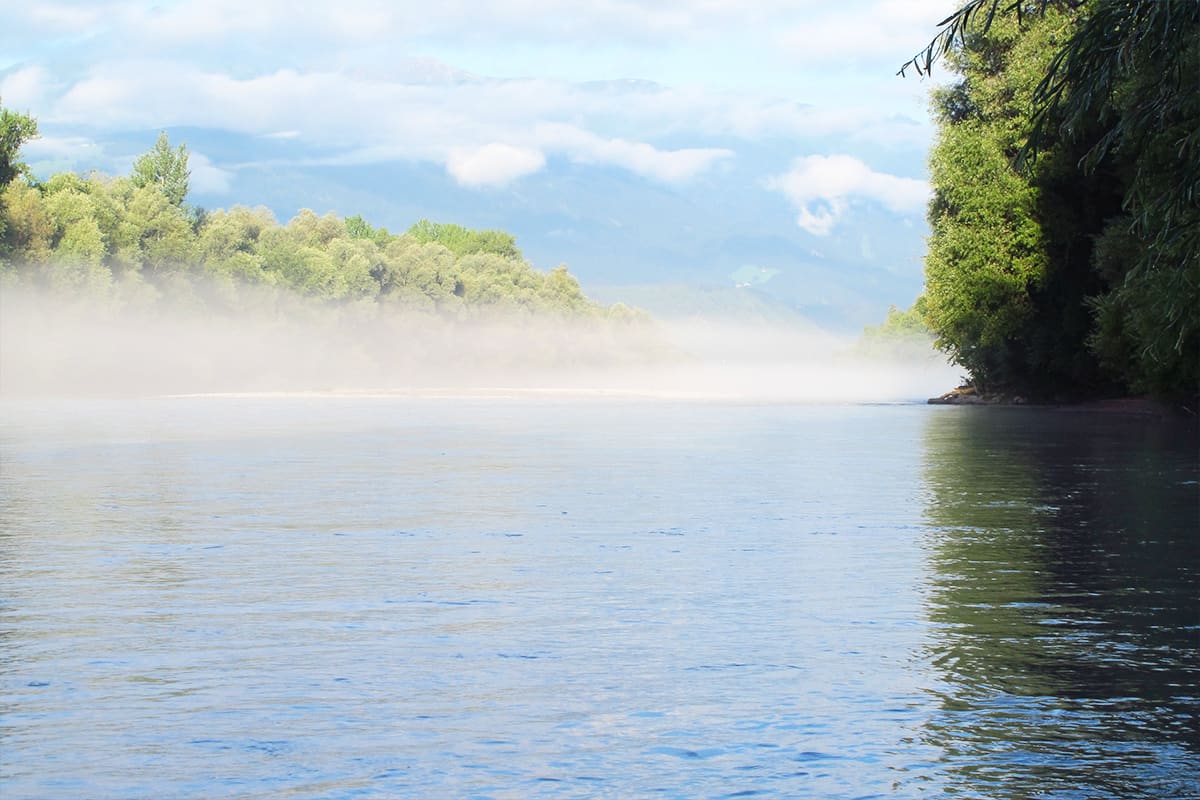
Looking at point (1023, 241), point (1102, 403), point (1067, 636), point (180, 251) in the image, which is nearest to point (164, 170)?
point (180, 251)

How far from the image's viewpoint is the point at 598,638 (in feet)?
32.0

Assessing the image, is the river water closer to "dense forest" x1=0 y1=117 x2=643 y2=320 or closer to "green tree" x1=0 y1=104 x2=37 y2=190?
"green tree" x1=0 y1=104 x2=37 y2=190

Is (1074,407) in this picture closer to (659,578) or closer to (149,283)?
(659,578)

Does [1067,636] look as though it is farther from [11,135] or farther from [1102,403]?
[11,135]

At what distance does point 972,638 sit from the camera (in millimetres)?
9758

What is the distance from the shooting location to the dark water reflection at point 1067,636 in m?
6.86

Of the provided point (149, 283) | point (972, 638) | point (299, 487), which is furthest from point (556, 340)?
point (972, 638)

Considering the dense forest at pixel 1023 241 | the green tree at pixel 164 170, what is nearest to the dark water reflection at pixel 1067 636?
the dense forest at pixel 1023 241

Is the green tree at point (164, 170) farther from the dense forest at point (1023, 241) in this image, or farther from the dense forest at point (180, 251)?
the dense forest at point (1023, 241)

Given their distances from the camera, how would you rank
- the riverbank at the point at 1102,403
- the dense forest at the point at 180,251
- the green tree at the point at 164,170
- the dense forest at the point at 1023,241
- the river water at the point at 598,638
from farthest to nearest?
1. the green tree at the point at 164,170
2. the dense forest at the point at 180,251
3. the riverbank at the point at 1102,403
4. the dense forest at the point at 1023,241
5. the river water at the point at 598,638

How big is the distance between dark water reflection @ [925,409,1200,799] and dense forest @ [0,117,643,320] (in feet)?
215

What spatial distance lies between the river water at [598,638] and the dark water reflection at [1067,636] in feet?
0.10

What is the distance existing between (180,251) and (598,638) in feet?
306

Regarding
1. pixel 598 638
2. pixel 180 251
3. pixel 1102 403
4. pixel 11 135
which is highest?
pixel 11 135
